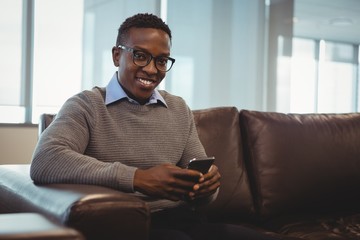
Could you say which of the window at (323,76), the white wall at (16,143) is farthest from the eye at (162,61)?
the window at (323,76)

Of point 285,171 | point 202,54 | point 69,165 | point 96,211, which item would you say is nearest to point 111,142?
point 69,165

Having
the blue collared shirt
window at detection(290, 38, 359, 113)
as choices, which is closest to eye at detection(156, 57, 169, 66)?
the blue collared shirt

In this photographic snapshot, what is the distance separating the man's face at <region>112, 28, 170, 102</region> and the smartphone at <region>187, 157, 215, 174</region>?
35cm

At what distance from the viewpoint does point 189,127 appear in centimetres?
178

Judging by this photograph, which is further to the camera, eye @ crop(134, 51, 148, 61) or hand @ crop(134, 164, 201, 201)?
eye @ crop(134, 51, 148, 61)

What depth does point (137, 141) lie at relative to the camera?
63.0 inches

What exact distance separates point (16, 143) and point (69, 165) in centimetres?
152

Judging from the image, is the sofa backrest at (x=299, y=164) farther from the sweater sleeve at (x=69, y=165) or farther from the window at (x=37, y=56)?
the window at (x=37, y=56)

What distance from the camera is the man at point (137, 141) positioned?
4.44 ft

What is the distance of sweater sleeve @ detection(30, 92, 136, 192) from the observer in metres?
1.33

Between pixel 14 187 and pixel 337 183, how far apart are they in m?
1.41

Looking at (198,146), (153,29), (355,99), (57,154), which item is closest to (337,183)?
(198,146)

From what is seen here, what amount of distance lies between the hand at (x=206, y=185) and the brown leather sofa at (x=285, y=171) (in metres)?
0.40

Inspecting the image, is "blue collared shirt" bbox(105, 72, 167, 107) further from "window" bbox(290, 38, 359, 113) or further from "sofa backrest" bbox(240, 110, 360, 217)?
"window" bbox(290, 38, 359, 113)
